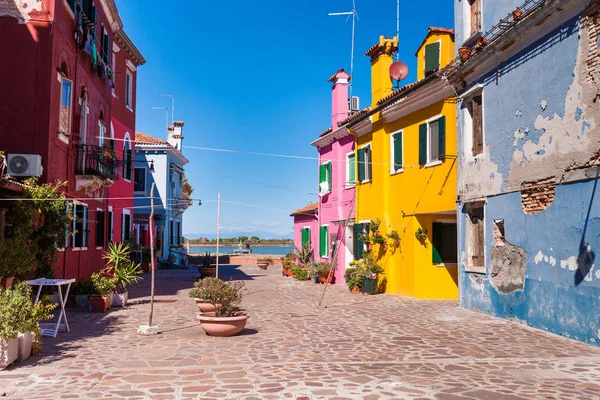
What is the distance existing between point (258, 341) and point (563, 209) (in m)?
6.26

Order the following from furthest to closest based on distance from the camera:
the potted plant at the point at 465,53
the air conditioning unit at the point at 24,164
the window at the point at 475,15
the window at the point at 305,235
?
the window at the point at 305,235 → the window at the point at 475,15 → the potted plant at the point at 465,53 → the air conditioning unit at the point at 24,164

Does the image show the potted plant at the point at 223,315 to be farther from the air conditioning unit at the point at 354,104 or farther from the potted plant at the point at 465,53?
the air conditioning unit at the point at 354,104

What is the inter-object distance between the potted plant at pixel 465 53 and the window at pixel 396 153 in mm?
4451

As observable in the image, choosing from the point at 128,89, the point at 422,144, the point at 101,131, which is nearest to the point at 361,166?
the point at 422,144

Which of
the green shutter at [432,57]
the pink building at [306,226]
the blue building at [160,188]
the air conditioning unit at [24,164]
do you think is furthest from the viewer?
the blue building at [160,188]

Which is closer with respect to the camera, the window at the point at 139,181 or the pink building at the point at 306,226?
the pink building at the point at 306,226

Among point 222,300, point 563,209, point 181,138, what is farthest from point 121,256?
point 181,138

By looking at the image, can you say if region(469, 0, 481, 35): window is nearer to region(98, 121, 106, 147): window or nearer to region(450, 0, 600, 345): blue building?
region(450, 0, 600, 345): blue building

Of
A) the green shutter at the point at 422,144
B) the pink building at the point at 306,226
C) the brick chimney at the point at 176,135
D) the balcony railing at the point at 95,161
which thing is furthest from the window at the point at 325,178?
the brick chimney at the point at 176,135

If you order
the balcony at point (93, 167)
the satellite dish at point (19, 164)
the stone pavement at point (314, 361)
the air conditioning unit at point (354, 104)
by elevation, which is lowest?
the stone pavement at point (314, 361)

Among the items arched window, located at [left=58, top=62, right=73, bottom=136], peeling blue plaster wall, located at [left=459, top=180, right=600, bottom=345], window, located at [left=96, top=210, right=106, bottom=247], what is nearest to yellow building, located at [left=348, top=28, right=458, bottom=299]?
peeling blue plaster wall, located at [left=459, top=180, right=600, bottom=345]

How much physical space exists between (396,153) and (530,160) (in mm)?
7243

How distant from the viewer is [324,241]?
81.6 ft

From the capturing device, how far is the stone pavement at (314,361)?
6.46m
